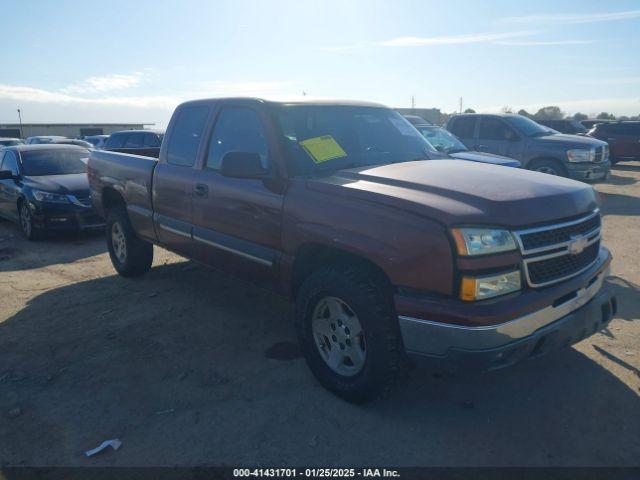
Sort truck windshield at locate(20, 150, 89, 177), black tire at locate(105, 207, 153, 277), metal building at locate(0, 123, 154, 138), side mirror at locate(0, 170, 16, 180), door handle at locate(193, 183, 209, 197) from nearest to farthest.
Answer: door handle at locate(193, 183, 209, 197) → black tire at locate(105, 207, 153, 277) → side mirror at locate(0, 170, 16, 180) → truck windshield at locate(20, 150, 89, 177) → metal building at locate(0, 123, 154, 138)

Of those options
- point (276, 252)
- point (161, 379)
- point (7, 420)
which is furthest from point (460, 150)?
point (7, 420)

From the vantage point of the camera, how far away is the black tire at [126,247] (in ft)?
19.2

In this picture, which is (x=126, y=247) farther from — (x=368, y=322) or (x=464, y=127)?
(x=464, y=127)

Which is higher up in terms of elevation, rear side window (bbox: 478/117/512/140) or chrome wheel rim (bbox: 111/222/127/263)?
rear side window (bbox: 478/117/512/140)

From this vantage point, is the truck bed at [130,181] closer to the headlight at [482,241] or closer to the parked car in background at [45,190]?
the parked car in background at [45,190]

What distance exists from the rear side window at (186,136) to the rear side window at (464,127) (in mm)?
9059

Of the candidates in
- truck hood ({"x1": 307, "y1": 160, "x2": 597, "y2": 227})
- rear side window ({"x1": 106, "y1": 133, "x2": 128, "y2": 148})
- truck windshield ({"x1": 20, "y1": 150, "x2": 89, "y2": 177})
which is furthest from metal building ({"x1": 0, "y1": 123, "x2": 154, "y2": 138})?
truck hood ({"x1": 307, "y1": 160, "x2": 597, "y2": 227})

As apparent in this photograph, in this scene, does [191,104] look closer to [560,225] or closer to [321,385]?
[321,385]

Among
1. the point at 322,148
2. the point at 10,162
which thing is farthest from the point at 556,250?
the point at 10,162

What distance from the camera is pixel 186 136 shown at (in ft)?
15.6

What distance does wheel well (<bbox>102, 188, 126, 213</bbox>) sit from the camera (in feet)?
20.0

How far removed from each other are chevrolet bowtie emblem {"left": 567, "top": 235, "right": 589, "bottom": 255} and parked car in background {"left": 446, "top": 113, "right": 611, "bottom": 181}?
29.6 ft

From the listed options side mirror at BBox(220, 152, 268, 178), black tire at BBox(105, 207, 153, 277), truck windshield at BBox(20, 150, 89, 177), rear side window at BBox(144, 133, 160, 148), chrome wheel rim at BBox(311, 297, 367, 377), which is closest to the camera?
chrome wheel rim at BBox(311, 297, 367, 377)

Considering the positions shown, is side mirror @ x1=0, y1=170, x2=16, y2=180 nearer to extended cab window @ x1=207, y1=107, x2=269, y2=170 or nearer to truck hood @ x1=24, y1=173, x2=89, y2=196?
truck hood @ x1=24, y1=173, x2=89, y2=196
